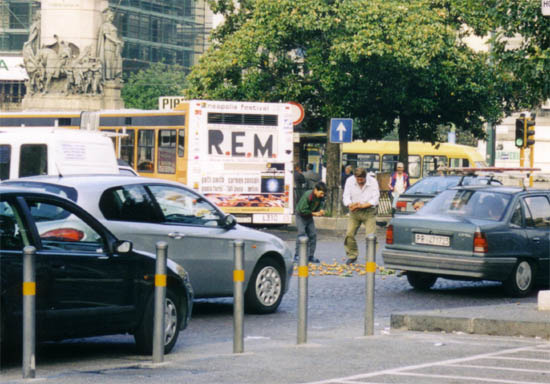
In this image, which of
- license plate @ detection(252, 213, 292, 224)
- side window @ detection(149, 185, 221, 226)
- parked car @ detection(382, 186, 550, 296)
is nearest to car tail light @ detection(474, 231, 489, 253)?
parked car @ detection(382, 186, 550, 296)

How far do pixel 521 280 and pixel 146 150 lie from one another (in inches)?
639

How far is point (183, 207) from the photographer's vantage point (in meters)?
12.2

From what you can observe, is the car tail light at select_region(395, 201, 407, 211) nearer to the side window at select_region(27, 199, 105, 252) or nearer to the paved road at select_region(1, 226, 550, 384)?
the paved road at select_region(1, 226, 550, 384)

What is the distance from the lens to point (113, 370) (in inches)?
339

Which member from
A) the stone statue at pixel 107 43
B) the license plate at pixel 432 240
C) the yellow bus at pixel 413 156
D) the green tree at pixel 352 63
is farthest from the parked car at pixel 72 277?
the yellow bus at pixel 413 156

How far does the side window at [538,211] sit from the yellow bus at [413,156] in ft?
111

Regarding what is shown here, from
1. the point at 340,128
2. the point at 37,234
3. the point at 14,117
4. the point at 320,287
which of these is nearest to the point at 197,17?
the point at 14,117

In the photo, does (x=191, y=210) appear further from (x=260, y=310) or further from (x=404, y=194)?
(x=404, y=194)

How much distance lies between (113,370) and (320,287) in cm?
782

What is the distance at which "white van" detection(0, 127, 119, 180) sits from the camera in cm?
1931

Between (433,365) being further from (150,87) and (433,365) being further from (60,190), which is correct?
(150,87)

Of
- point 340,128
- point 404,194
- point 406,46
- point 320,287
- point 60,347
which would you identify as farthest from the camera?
point 406,46

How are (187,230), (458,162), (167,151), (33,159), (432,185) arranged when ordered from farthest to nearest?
(458,162), (167,151), (432,185), (33,159), (187,230)

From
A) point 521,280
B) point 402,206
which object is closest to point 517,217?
point 521,280
